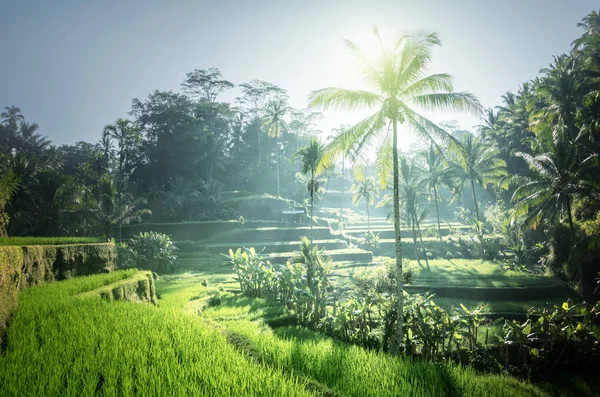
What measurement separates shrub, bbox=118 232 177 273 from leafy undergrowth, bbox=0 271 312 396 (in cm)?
1549

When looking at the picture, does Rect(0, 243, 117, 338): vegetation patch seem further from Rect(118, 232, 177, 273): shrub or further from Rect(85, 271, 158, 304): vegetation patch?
Rect(118, 232, 177, 273): shrub

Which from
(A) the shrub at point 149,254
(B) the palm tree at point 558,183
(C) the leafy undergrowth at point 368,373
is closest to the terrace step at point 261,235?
(A) the shrub at point 149,254

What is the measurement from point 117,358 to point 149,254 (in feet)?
63.6

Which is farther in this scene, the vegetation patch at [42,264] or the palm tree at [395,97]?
the palm tree at [395,97]

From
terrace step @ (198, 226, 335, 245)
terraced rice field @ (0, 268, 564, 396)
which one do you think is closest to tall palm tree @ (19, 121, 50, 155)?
terrace step @ (198, 226, 335, 245)

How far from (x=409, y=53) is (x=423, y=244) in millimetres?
27562

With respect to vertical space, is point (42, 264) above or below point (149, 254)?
above

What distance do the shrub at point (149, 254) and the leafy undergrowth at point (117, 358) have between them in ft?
50.8

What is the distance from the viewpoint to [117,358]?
12.6 ft

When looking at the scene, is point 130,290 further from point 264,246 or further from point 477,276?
point 264,246

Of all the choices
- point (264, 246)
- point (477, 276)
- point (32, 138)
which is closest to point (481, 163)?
point (477, 276)

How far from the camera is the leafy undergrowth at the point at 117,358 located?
3.20 m

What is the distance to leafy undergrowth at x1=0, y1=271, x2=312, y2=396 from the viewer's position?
320cm

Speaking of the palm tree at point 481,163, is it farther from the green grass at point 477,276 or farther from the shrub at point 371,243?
the shrub at point 371,243
